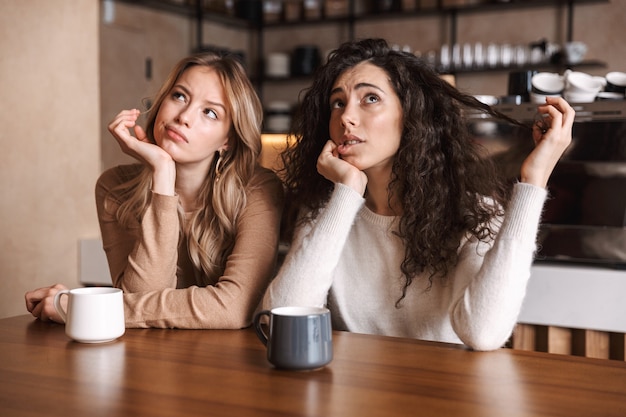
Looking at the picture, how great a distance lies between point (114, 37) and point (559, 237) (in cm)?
322

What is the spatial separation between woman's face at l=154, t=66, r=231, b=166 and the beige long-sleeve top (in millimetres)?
133

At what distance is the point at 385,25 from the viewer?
16.7 ft

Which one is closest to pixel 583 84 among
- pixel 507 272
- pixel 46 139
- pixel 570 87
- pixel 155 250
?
pixel 570 87

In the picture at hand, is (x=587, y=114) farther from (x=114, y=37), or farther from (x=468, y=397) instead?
(x=114, y=37)

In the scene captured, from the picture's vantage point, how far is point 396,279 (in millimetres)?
1577

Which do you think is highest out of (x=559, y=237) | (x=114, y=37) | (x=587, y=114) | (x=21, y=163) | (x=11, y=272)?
(x=114, y=37)

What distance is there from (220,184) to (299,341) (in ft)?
2.33

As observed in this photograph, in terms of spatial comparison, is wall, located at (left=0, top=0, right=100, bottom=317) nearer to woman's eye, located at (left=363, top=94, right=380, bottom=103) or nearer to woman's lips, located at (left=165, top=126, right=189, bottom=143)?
woman's lips, located at (left=165, top=126, right=189, bottom=143)

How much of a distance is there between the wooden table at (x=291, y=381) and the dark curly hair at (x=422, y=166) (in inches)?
12.3

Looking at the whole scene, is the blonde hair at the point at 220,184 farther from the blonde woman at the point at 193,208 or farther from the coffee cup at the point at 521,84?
the coffee cup at the point at 521,84

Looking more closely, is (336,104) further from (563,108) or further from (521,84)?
(521,84)

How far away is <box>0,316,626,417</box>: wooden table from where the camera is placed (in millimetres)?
898

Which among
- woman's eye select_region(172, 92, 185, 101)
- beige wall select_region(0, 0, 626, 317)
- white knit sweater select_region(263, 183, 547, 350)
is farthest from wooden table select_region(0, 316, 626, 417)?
beige wall select_region(0, 0, 626, 317)

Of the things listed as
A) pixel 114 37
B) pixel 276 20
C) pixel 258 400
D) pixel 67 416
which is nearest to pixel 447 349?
pixel 258 400
